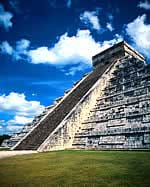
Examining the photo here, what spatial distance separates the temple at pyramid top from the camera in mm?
22942

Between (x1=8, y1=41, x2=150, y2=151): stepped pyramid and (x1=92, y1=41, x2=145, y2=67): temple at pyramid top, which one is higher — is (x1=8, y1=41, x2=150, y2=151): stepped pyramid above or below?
below

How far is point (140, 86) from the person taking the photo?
13.2 meters

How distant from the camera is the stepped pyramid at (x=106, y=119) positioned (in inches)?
414

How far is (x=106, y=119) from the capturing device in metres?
12.4

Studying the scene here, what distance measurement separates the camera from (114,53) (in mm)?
23703

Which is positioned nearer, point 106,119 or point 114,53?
point 106,119

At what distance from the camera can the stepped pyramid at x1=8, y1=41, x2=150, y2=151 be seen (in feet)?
34.5

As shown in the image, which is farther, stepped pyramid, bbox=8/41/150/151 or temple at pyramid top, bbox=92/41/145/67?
temple at pyramid top, bbox=92/41/145/67

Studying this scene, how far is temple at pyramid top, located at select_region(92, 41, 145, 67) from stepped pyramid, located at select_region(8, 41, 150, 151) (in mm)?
5096

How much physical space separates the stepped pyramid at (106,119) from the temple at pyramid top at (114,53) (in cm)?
510

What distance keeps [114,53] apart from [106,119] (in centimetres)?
1289

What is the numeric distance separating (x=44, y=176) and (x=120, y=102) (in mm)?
8552

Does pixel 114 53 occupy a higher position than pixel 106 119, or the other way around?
pixel 114 53

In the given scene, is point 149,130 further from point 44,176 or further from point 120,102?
point 44,176
